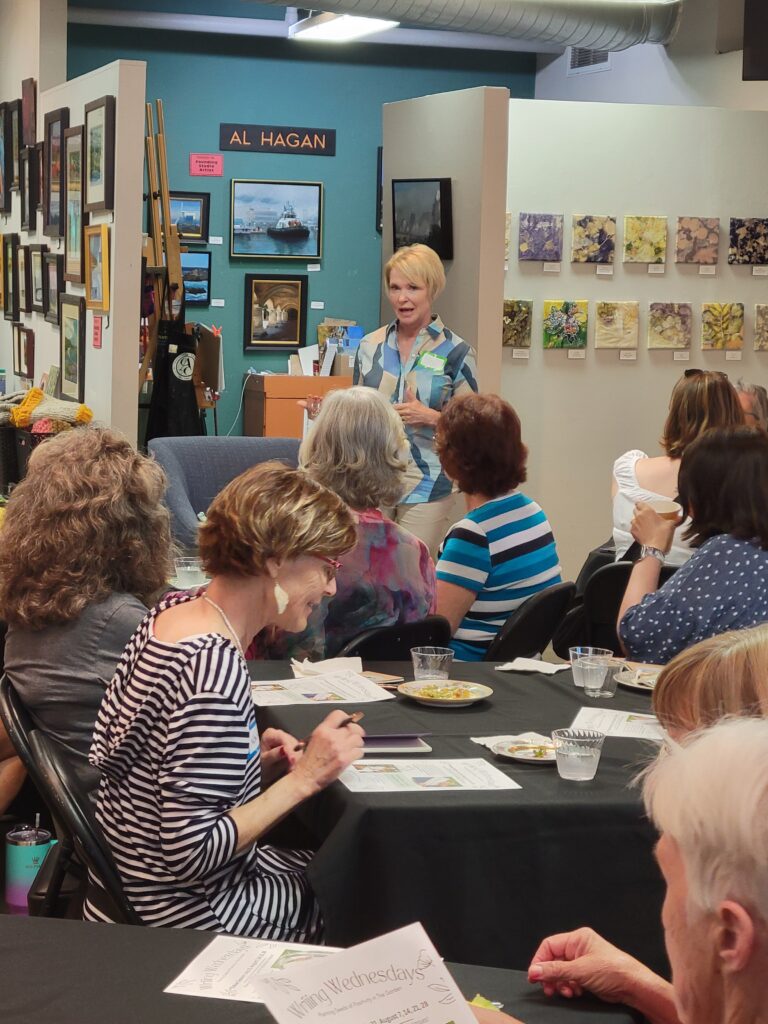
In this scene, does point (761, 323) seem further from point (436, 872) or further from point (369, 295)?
point (436, 872)

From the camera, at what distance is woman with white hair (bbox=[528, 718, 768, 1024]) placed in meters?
1.02

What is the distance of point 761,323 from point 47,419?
422 cm

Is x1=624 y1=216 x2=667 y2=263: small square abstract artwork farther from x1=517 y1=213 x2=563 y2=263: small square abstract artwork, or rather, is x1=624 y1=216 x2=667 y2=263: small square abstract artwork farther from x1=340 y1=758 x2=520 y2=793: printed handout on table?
x1=340 y1=758 x2=520 y2=793: printed handout on table

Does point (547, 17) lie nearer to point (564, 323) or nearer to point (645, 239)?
point (645, 239)

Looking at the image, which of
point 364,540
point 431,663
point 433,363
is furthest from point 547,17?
point 431,663

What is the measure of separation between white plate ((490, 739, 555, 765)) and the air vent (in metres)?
7.93

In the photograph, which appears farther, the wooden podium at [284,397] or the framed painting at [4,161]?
the wooden podium at [284,397]

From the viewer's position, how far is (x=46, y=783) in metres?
2.15

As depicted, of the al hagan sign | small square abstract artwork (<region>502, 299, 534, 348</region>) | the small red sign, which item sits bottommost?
small square abstract artwork (<region>502, 299, 534, 348</region>)

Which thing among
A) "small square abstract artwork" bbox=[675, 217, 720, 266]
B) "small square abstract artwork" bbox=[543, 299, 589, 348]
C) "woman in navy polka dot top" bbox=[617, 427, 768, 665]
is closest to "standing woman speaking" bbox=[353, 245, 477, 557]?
"small square abstract artwork" bbox=[543, 299, 589, 348]

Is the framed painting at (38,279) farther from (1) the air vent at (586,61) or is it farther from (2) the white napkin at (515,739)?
(2) the white napkin at (515,739)

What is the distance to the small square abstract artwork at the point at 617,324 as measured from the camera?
7551mm

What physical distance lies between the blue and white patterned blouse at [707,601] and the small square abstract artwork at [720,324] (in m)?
4.93

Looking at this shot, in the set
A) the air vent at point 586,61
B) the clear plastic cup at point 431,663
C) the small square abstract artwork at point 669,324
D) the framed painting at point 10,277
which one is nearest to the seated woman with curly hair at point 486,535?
the clear plastic cup at point 431,663
